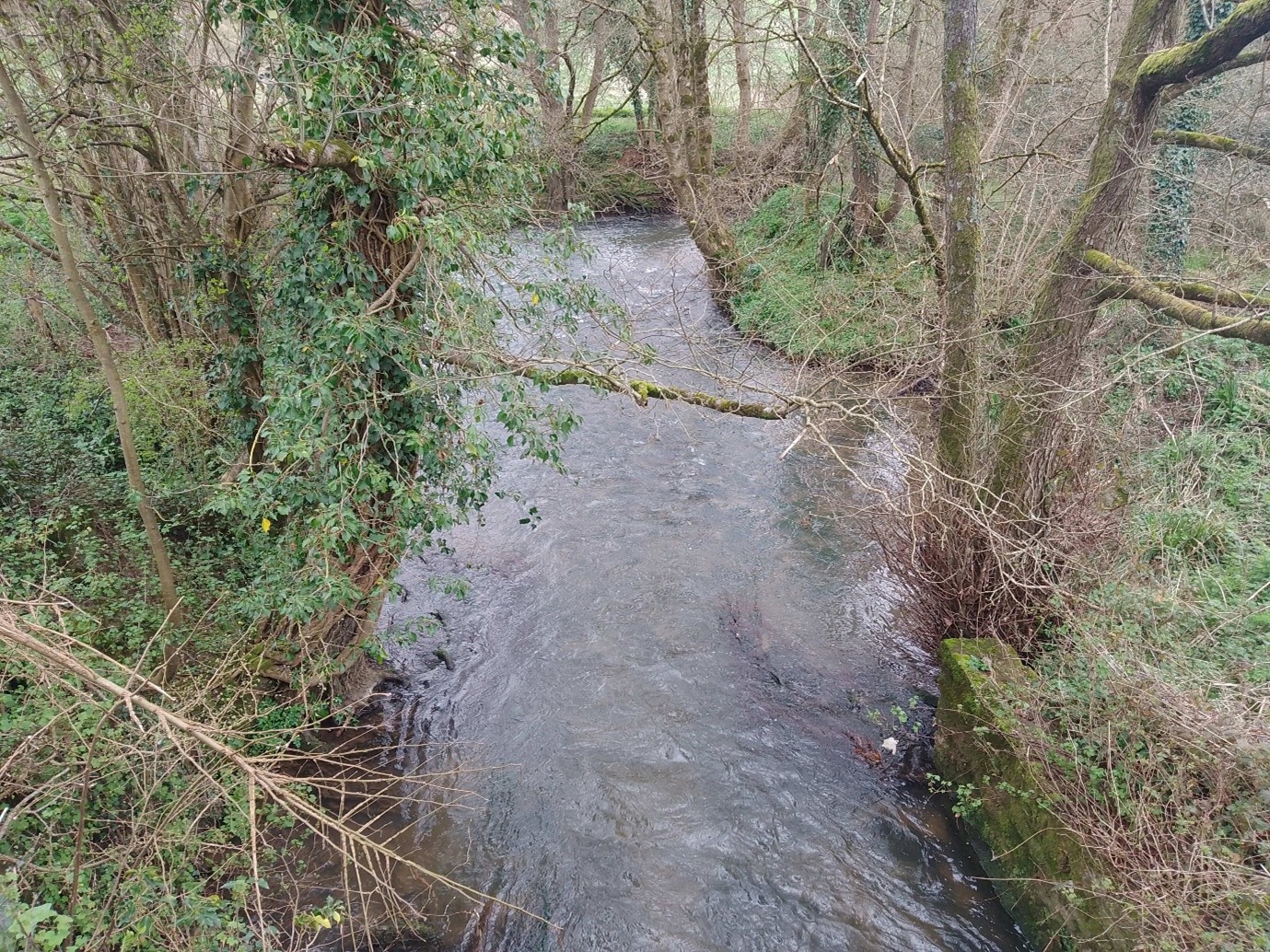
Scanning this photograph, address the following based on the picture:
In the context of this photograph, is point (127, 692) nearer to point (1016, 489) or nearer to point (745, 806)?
point (745, 806)

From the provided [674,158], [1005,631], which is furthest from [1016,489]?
[674,158]

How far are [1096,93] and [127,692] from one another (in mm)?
13939

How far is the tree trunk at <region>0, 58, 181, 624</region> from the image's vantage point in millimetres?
4762

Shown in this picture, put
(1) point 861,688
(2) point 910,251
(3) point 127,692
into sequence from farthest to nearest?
(2) point 910,251, (1) point 861,688, (3) point 127,692

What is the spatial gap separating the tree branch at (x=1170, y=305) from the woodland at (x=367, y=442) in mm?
31

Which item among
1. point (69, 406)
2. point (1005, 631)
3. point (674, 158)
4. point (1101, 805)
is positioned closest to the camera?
point (1101, 805)

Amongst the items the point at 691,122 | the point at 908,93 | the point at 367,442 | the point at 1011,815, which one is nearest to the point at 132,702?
the point at 367,442

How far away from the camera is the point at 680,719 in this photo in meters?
6.61

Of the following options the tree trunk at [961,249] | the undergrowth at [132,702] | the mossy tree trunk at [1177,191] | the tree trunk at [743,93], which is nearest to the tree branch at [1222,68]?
the tree trunk at [961,249]

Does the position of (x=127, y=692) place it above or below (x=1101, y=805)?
above

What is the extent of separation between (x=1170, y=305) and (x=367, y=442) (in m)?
5.96

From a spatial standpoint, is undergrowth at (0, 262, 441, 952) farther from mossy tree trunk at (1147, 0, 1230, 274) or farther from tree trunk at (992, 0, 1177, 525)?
mossy tree trunk at (1147, 0, 1230, 274)

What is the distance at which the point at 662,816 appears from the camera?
5719 millimetres

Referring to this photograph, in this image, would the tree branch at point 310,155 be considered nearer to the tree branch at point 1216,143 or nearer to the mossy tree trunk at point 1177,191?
the tree branch at point 1216,143
